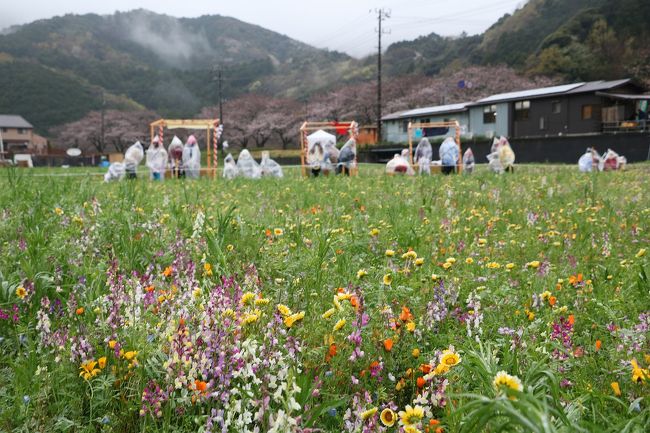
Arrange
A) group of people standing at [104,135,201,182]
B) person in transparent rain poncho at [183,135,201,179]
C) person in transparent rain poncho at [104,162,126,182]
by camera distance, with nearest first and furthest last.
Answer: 1. person in transparent rain poncho at [104,162,126,182]
2. group of people standing at [104,135,201,182]
3. person in transparent rain poncho at [183,135,201,179]

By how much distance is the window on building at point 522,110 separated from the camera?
49.4 meters

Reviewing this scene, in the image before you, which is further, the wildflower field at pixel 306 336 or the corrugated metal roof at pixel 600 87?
the corrugated metal roof at pixel 600 87

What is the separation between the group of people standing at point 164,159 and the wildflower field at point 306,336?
59.8 feet

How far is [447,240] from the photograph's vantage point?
468 centimetres

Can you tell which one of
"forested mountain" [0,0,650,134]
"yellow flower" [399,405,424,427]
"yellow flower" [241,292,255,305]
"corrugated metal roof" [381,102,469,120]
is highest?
"forested mountain" [0,0,650,134]

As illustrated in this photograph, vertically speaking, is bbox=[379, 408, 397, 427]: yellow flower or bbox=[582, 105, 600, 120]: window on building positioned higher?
bbox=[582, 105, 600, 120]: window on building

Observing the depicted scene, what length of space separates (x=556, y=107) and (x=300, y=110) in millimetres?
51769

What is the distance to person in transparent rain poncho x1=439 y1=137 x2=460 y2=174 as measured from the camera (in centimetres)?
2423

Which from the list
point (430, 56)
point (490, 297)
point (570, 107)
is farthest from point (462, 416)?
point (430, 56)

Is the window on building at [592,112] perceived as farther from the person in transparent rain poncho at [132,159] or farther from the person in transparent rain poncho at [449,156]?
the person in transparent rain poncho at [132,159]

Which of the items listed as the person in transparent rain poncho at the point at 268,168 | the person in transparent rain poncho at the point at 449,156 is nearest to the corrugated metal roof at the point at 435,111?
the person in transparent rain poncho at the point at 449,156

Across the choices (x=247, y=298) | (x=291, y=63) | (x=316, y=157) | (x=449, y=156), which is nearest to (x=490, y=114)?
(x=449, y=156)

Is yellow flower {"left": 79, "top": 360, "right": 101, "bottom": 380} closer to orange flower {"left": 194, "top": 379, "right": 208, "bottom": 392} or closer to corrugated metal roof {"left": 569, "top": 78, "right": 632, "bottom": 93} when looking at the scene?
orange flower {"left": 194, "top": 379, "right": 208, "bottom": 392}

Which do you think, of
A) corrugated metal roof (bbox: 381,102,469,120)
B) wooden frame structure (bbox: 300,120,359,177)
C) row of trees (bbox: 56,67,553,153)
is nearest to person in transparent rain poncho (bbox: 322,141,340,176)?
wooden frame structure (bbox: 300,120,359,177)
